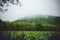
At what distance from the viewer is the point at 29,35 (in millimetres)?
1877

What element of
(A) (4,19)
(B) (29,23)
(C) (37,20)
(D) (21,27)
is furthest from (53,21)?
(A) (4,19)

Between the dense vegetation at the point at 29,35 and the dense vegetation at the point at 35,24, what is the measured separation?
58mm

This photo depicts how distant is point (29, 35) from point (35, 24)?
0.19 metres

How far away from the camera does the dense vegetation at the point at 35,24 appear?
Answer: 6.04ft

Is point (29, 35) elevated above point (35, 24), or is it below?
below

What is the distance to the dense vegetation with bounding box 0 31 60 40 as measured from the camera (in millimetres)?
1813

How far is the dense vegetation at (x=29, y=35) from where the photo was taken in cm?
181

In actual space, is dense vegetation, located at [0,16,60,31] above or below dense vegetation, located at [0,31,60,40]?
above

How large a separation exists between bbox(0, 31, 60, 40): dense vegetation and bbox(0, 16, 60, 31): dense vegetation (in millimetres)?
58

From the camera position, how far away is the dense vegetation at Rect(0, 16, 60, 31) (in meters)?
1.84

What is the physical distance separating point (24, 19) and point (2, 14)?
327 millimetres

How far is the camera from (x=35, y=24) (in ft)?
6.33

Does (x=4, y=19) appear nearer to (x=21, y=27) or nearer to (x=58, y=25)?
(x=21, y=27)

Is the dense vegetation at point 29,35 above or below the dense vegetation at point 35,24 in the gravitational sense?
below
